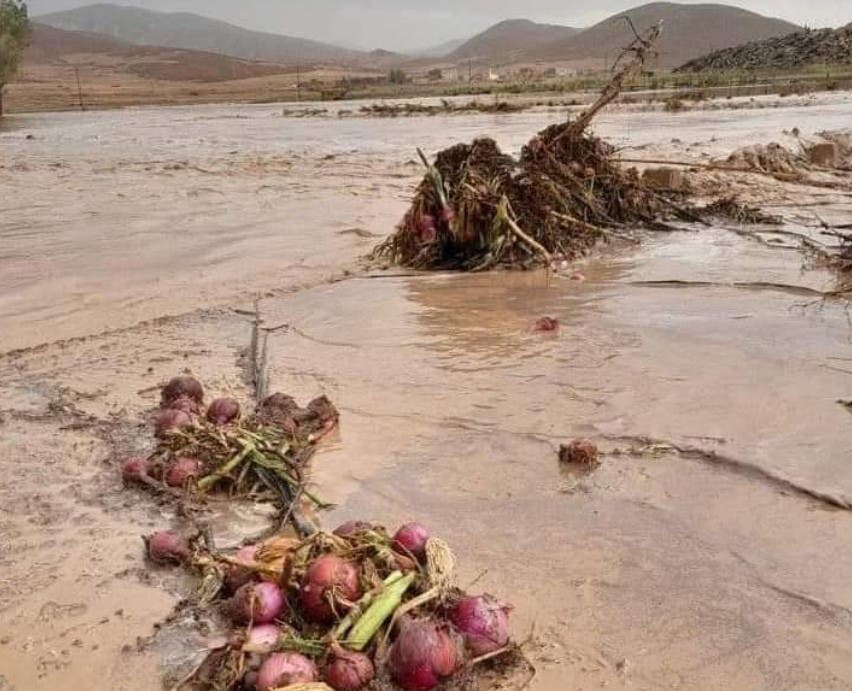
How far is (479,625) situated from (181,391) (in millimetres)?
2452

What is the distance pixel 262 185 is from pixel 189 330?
8582 millimetres

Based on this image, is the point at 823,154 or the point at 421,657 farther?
the point at 823,154

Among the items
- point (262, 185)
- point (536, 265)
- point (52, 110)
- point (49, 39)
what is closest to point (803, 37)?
point (52, 110)

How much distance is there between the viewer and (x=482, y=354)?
5.75 m

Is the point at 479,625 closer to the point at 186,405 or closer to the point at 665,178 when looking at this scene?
the point at 186,405

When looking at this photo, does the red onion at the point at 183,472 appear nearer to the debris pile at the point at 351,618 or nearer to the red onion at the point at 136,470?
the red onion at the point at 136,470

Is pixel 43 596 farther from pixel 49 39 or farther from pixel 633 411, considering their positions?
pixel 49 39

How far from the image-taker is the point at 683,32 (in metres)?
155

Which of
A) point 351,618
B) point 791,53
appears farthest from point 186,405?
point 791,53

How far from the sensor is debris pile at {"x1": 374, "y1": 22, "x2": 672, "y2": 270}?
27.6ft

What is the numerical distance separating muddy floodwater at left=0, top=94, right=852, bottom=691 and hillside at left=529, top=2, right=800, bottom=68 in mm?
132136

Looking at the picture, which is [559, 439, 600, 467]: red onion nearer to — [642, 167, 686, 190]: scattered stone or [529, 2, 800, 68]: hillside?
[642, 167, 686, 190]: scattered stone

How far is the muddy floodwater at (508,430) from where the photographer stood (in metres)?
2.93

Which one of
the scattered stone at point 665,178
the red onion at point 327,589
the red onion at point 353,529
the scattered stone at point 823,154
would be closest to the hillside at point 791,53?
the scattered stone at point 823,154
